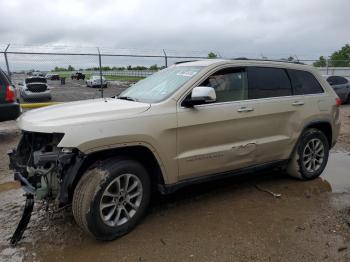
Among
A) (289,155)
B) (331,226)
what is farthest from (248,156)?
(331,226)

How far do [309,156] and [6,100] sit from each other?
650 centimetres

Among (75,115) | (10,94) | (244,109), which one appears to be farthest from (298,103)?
(10,94)

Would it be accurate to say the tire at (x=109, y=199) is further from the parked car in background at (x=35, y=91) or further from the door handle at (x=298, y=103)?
the parked car in background at (x=35, y=91)

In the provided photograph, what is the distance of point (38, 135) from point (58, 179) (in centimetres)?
61

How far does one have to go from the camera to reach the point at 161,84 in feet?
14.5

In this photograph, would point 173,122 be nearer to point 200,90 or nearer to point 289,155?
point 200,90

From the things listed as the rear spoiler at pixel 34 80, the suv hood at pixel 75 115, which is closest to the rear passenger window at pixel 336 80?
the suv hood at pixel 75 115

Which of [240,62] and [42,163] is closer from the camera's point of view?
[42,163]

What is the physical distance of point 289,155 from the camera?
5.04m

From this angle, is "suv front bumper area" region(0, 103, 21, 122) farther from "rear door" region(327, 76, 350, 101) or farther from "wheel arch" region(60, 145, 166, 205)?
"rear door" region(327, 76, 350, 101)

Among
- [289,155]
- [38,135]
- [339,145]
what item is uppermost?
[38,135]

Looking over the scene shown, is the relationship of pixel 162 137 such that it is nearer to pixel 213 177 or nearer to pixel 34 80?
pixel 213 177

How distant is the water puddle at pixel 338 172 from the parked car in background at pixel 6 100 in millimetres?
6644

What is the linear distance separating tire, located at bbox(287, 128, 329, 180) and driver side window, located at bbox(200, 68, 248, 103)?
133 centimetres
